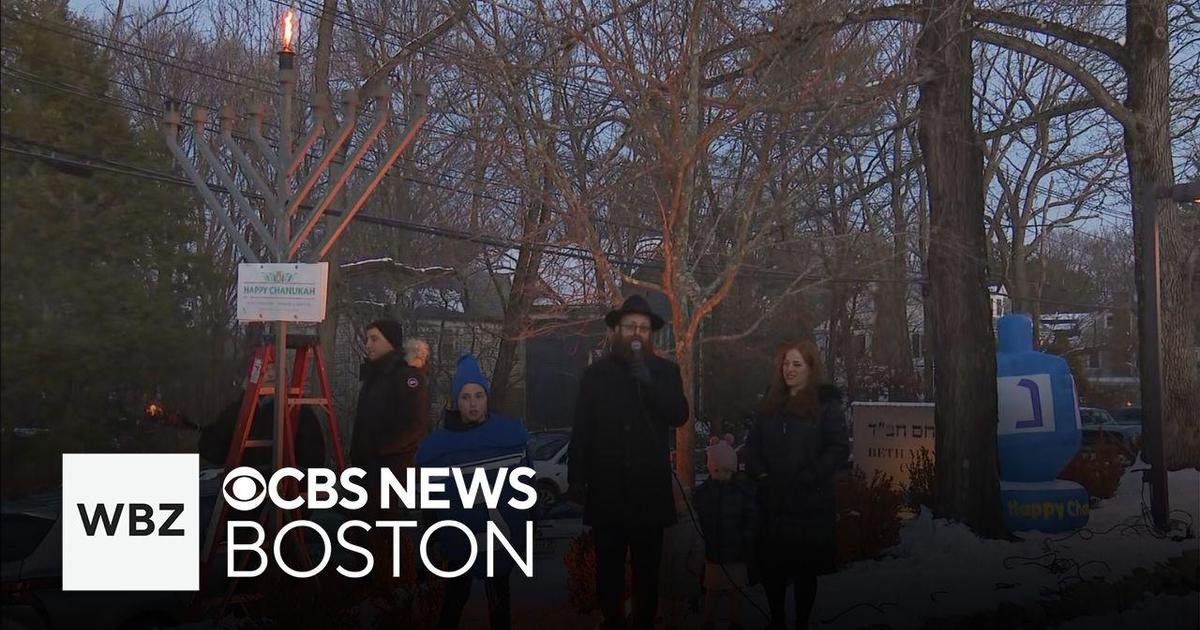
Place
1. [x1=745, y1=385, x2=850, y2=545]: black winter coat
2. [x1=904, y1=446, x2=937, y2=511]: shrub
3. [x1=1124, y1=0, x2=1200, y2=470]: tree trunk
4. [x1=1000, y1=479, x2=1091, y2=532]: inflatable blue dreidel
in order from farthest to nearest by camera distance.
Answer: [x1=1124, y1=0, x2=1200, y2=470]: tree trunk → [x1=904, y1=446, x2=937, y2=511]: shrub → [x1=1000, y1=479, x2=1091, y2=532]: inflatable blue dreidel → [x1=745, y1=385, x2=850, y2=545]: black winter coat

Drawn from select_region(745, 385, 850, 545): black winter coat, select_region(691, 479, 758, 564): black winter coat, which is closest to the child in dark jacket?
select_region(691, 479, 758, 564): black winter coat

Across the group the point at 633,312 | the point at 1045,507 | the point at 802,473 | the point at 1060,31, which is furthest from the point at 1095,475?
the point at 633,312

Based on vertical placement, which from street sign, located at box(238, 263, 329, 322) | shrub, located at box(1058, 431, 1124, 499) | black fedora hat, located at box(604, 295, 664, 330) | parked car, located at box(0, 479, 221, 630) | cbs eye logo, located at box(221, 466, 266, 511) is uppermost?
street sign, located at box(238, 263, 329, 322)

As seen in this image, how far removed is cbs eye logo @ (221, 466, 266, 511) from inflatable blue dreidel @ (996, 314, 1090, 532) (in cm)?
702

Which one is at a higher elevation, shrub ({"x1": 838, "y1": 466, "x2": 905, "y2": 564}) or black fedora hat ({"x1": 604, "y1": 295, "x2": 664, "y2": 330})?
black fedora hat ({"x1": 604, "y1": 295, "x2": 664, "y2": 330})

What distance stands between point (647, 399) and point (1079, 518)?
22.0ft

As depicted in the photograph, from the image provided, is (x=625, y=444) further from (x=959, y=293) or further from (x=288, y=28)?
(x=959, y=293)

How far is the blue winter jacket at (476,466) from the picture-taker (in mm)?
5684

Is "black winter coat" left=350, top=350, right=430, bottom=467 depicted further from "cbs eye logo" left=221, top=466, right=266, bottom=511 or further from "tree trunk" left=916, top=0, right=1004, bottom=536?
"tree trunk" left=916, top=0, right=1004, bottom=536

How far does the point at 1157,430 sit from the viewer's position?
1088cm

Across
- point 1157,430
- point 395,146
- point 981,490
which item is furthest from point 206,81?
point 1157,430

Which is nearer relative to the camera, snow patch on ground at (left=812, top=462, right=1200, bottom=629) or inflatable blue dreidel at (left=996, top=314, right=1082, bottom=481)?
snow patch on ground at (left=812, top=462, right=1200, bottom=629)

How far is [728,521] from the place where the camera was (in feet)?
20.6

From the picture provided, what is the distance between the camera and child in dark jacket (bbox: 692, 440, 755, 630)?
20.6 ft
